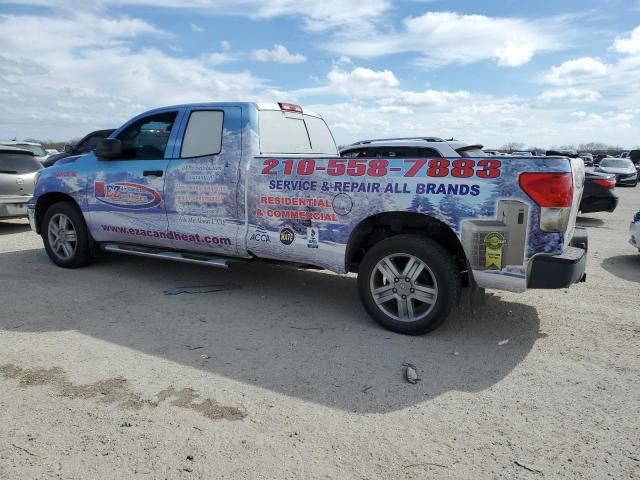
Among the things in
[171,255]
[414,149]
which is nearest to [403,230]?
Result: [171,255]

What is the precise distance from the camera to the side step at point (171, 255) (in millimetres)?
5055

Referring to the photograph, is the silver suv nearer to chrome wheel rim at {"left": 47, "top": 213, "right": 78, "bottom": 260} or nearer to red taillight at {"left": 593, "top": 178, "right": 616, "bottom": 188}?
red taillight at {"left": 593, "top": 178, "right": 616, "bottom": 188}

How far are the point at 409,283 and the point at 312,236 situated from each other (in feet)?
3.21

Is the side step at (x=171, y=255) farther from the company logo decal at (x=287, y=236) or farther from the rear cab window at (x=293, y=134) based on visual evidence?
the rear cab window at (x=293, y=134)

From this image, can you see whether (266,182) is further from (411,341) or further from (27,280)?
(27,280)

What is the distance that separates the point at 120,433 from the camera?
2764 millimetres

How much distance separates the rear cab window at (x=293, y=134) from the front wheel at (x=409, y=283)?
1707 mm

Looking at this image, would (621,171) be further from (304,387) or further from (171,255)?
(304,387)

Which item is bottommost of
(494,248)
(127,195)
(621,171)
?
(621,171)

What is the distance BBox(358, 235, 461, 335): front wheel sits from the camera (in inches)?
157

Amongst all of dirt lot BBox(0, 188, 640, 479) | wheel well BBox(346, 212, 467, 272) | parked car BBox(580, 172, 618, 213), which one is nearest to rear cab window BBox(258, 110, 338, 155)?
wheel well BBox(346, 212, 467, 272)

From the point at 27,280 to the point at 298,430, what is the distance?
177 inches

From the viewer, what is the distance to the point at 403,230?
4410 mm

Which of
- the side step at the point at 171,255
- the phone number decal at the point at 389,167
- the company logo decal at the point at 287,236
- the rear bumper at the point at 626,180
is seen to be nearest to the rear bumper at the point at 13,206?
the side step at the point at 171,255
